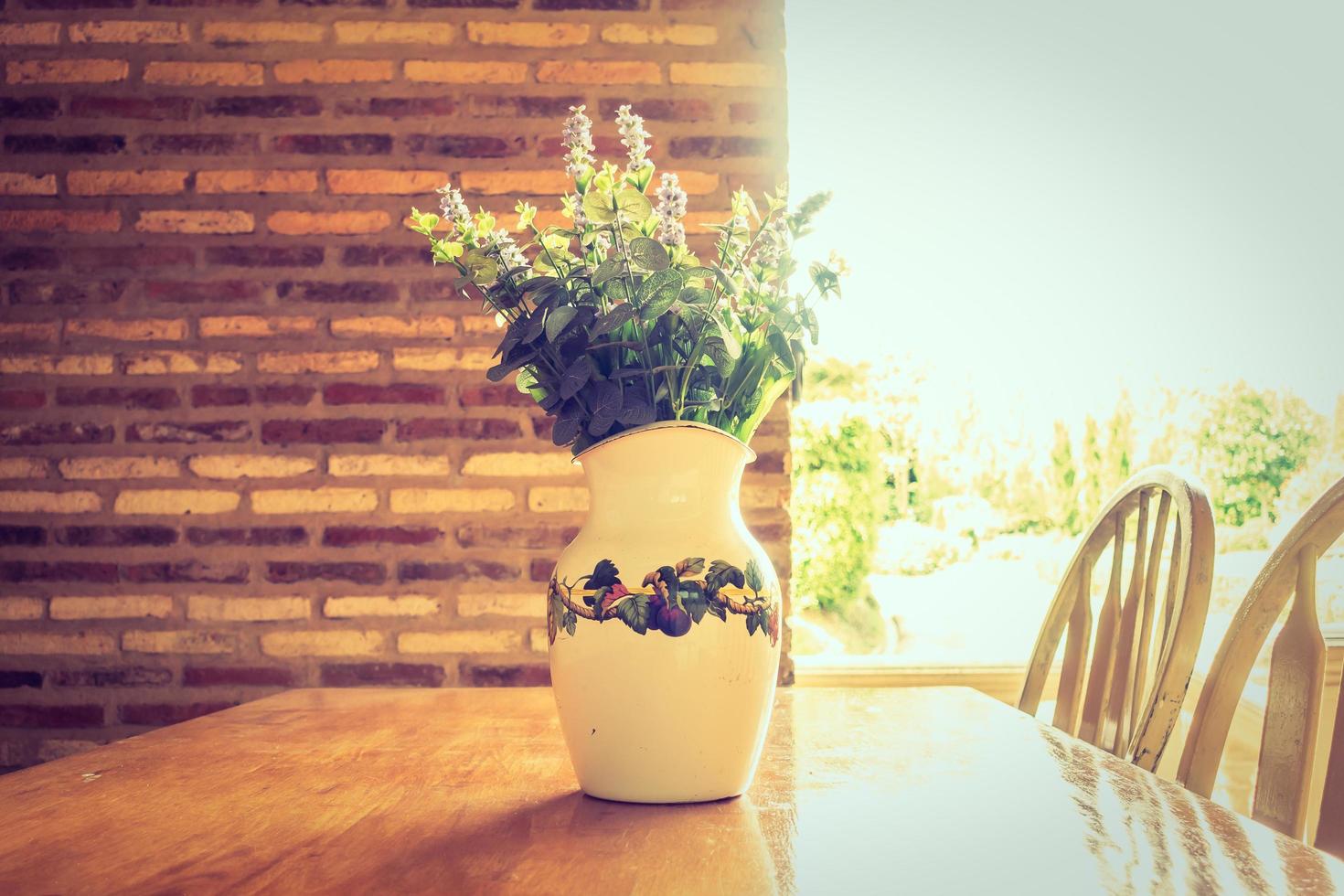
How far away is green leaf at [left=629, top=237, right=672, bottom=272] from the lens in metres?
0.78

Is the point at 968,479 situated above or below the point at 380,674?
above

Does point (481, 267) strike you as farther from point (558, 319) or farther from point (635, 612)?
point (635, 612)

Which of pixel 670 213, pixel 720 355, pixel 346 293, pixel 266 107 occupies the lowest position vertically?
pixel 720 355

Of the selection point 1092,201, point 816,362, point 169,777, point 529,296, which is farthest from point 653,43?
point 169,777

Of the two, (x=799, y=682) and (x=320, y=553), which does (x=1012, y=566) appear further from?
(x=320, y=553)

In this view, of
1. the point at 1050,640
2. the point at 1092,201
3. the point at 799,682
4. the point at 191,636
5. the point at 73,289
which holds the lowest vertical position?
the point at 799,682

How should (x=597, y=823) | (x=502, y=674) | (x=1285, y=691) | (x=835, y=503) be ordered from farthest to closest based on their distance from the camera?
(x=835, y=503)
(x=502, y=674)
(x=1285, y=691)
(x=597, y=823)

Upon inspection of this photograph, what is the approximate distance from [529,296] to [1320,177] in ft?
8.27

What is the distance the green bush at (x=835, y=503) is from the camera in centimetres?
245

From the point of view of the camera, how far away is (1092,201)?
8.61ft

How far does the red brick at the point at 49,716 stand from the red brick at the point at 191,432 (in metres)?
0.57

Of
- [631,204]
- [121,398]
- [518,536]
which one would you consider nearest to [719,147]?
[518,536]

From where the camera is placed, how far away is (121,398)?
222cm

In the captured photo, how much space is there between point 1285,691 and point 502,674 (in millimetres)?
1583
